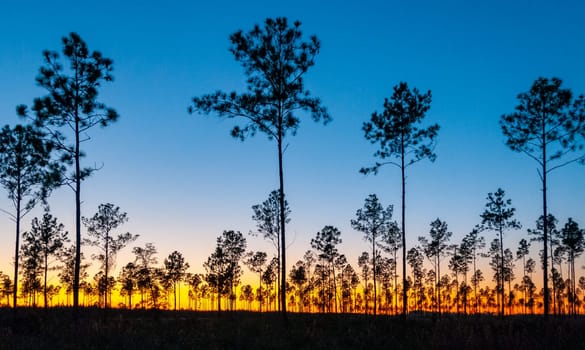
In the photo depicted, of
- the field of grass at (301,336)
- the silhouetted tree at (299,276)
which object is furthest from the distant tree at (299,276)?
the field of grass at (301,336)

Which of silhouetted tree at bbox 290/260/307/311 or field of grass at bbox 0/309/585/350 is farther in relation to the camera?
silhouetted tree at bbox 290/260/307/311

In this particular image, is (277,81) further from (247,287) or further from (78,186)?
(247,287)

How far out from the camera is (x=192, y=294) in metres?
110

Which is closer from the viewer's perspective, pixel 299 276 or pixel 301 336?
pixel 301 336

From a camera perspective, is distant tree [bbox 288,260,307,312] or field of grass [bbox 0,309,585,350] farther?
distant tree [bbox 288,260,307,312]

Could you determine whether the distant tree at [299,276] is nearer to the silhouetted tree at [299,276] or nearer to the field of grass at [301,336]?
the silhouetted tree at [299,276]

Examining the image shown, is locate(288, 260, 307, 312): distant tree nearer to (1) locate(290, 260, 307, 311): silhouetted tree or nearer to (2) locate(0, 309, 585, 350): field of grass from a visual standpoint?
(1) locate(290, 260, 307, 311): silhouetted tree

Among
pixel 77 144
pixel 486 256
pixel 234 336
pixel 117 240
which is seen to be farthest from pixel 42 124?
pixel 486 256

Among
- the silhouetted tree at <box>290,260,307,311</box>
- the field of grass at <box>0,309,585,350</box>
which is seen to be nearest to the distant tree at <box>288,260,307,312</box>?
the silhouetted tree at <box>290,260,307,311</box>

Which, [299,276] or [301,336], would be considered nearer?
[301,336]

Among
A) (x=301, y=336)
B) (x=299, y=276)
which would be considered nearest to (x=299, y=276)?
(x=299, y=276)

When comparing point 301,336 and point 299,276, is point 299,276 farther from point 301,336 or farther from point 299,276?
point 301,336

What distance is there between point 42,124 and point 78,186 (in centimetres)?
313

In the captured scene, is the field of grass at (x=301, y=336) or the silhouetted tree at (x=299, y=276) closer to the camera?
the field of grass at (x=301, y=336)
